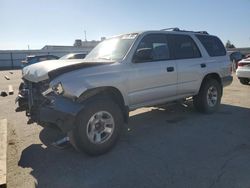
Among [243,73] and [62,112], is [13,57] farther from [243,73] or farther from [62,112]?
[62,112]

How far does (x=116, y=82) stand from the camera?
5070mm

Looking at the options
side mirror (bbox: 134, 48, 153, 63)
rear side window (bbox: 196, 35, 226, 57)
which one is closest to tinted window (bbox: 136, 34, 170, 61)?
side mirror (bbox: 134, 48, 153, 63)

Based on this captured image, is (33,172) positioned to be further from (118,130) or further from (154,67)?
(154,67)

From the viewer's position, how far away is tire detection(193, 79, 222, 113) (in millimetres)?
7289

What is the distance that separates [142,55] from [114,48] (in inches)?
30.5

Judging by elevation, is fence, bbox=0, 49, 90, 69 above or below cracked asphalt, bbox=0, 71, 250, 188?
above

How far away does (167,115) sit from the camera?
7477mm

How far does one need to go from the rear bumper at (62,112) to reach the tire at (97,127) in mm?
121

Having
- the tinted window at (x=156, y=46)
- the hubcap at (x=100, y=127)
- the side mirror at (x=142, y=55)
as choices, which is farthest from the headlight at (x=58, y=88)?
the tinted window at (x=156, y=46)

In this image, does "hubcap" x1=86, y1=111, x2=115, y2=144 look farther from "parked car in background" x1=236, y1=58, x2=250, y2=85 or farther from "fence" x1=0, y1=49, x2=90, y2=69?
"fence" x1=0, y1=49, x2=90, y2=69

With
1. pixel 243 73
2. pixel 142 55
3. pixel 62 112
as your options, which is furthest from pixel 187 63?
pixel 243 73

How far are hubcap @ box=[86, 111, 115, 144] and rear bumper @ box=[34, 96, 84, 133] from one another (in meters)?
0.34

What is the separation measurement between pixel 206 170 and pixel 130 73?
84.1 inches

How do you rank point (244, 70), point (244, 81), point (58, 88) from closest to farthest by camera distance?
1. point (58, 88)
2. point (244, 70)
3. point (244, 81)
